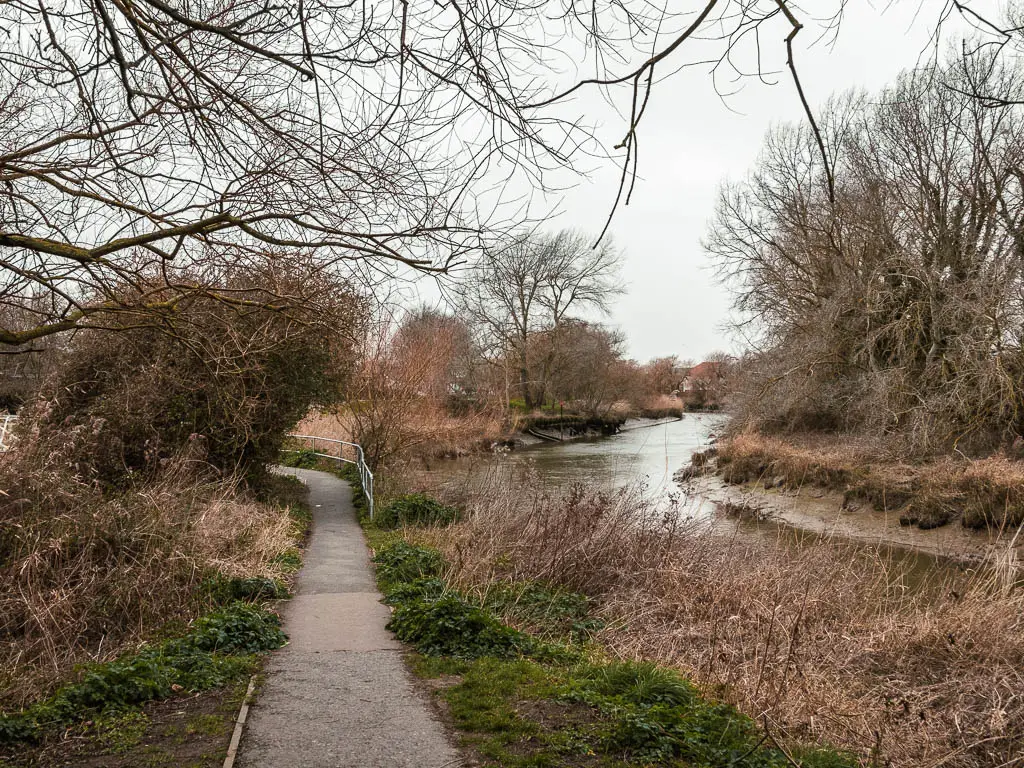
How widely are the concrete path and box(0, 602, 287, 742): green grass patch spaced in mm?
281

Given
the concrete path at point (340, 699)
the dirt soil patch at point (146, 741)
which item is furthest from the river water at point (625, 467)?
the dirt soil patch at point (146, 741)

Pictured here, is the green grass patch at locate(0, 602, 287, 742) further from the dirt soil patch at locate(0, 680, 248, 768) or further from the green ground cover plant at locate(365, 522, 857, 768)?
the green ground cover plant at locate(365, 522, 857, 768)

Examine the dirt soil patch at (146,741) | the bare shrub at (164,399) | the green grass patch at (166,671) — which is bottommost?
the dirt soil patch at (146,741)

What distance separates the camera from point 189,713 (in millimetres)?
5262

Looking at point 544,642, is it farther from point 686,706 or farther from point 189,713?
point 189,713

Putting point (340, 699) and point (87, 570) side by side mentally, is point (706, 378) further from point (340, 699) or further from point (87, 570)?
point (340, 699)

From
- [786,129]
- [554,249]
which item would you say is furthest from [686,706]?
[554,249]

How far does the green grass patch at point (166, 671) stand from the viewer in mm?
5000

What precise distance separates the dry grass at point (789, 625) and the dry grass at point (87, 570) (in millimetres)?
2944

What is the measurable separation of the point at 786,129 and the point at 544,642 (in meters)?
25.6

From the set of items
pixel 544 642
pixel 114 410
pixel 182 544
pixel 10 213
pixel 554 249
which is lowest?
pixel 544 642

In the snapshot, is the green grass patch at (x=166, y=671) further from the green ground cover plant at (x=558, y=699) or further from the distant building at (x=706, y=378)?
the distant building at (x=706, y=378)

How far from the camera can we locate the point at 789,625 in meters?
6.92

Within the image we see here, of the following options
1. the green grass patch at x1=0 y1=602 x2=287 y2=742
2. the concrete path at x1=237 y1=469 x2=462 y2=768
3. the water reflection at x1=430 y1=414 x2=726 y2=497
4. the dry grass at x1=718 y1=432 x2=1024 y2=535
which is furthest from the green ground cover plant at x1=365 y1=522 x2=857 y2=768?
the water reflection at x1=430 y1=414 x2=726 y2=497
